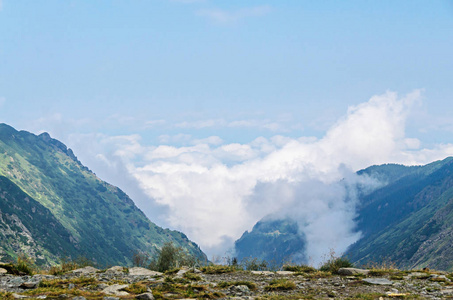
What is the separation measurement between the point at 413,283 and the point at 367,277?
2831 mm

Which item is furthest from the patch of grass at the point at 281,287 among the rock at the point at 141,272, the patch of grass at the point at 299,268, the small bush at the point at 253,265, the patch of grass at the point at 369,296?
the small bush at the point at 253,265

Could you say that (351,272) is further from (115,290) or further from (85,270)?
(85,270)

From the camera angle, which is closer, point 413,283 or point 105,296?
point 105,296

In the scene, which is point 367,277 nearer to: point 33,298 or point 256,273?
point 256,273

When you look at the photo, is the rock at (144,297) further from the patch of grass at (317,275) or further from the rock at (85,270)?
the rock at (85,270)

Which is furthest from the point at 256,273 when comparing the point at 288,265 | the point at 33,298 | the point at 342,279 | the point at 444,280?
the point at 33,298

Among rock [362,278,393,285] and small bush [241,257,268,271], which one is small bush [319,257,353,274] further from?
small bush [241,257,268,271]

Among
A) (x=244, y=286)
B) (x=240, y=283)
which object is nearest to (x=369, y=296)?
(x=244, y=286)

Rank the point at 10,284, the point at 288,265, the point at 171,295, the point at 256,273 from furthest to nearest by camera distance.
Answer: the point at 288,265, the point at 256,273, the point at 10,284, the point at 171,295

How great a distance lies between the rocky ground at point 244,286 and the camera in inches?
739

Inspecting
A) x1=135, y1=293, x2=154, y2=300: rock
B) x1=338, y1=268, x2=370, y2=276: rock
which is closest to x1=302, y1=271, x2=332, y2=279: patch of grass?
x1=338, y1=268, x2=370, y2=276: rock

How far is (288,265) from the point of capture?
2984cm

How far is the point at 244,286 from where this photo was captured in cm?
2145

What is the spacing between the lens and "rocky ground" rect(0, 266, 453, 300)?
18.8 m
